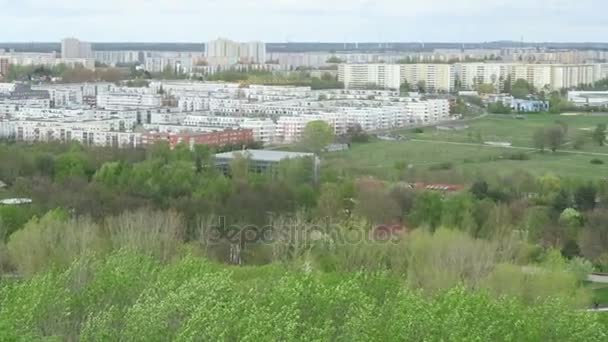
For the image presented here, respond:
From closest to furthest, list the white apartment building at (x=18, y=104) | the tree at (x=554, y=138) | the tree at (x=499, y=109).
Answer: the tree at (x=554, y=138) → the white apartment building at (x=18, y=104) → the tree at (x=499, y=109)

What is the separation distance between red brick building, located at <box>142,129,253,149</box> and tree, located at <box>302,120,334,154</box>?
0.91 metres

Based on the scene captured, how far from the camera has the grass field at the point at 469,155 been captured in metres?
11.8

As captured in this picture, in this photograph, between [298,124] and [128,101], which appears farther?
[128,101]

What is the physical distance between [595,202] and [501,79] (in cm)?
1806

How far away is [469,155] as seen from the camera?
44.5 ft

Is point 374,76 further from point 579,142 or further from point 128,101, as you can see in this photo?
point 579,142

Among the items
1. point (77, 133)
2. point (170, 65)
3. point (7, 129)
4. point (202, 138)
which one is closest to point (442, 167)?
point (202, 138)

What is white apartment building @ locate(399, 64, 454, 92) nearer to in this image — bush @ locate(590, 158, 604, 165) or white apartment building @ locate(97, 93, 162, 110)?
white apartment building @ locate(97, 93, 162, 110)

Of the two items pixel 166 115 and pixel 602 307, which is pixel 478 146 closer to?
pixel 166 115

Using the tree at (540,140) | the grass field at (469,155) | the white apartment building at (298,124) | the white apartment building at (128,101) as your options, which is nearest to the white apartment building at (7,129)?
the white apartment building at (298,124)

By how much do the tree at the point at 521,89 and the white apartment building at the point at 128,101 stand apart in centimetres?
734

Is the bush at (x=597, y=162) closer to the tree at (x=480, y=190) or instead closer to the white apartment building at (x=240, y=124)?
the tree at (x=480, y=190)

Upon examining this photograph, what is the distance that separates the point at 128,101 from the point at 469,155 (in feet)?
30.8

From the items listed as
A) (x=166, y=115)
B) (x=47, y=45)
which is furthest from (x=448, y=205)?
(x=47, y=45)
